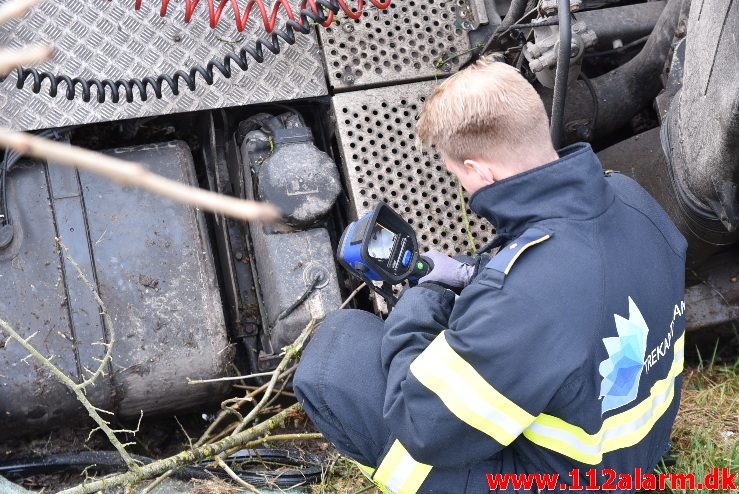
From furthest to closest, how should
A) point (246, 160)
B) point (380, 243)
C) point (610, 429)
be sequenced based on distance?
point (246, 160) < point (380, 243) < point (610, 429)

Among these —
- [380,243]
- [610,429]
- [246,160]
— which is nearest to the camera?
[610,429]

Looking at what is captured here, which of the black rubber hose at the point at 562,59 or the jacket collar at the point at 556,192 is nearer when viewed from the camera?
the jacket collar at the point at 556,192

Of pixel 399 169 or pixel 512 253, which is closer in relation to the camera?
pixel 512 253

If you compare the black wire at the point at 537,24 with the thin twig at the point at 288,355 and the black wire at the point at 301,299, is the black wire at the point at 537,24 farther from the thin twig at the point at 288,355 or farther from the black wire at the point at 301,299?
the thin twig at the point at 288,355

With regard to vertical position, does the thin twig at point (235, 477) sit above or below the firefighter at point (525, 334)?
below

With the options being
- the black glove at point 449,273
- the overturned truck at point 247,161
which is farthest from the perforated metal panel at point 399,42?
the black glove at point 449,273

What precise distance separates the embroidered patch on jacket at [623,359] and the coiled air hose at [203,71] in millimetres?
1409

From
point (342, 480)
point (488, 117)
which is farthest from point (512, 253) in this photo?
point (342, 480)

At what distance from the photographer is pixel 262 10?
2762 mm

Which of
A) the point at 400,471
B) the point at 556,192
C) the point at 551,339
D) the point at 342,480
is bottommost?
the point at 342,480

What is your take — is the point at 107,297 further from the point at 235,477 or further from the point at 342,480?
the point at 342,480

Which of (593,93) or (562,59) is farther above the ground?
(562,59)

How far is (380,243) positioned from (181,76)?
976 mm

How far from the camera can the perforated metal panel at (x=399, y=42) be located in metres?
2.96
